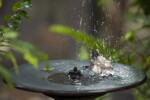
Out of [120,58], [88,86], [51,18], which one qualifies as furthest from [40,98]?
[88,86]

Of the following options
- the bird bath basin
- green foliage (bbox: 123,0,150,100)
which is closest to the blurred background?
green foliage (bbox: 123,0,150,100)

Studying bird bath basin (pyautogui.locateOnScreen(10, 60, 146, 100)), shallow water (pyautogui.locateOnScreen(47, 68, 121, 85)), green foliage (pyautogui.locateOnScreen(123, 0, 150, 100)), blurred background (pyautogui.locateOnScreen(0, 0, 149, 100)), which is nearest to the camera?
bird bath basin (pyautogui.locateOnScreen(10, 60, 146, 100))

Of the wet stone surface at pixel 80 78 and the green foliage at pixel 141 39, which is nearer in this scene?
the wet stone surface at pixel 80 78

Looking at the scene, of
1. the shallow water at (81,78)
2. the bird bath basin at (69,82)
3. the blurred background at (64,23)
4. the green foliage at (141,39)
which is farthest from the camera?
the blurred background at (64,23)

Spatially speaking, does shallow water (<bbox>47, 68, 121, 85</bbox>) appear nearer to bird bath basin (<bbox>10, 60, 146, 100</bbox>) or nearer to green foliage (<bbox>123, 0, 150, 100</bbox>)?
bird bath basin (<bbox>10, 60, 146, 100</bbox>)

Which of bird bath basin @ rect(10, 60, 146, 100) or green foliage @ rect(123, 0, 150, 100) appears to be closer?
bird bath basin @ rect(10, 60, 146, 100)

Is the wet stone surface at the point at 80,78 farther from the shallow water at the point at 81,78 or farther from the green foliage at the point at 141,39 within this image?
the green foliage at the point at 141,39

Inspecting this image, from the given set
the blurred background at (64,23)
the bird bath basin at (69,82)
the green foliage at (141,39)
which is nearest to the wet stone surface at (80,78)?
the bird bath basin at (69,82)
